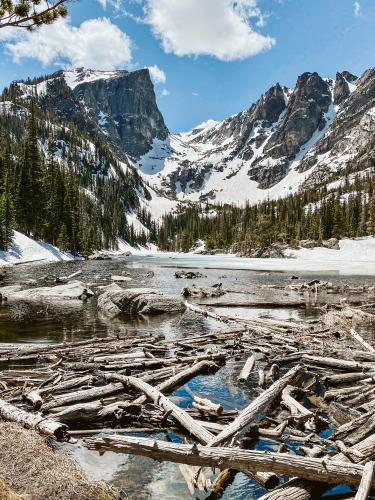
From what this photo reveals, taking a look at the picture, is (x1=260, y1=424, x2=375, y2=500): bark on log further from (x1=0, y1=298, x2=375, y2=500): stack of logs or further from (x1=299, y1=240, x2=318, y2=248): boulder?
(x1=299, y1=240, x2=318, y2=248): boulder

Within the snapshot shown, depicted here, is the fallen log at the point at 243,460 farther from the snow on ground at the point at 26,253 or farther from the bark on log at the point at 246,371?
the snow on ground at the point at 26,253

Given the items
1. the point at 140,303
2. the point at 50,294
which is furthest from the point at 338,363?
the point at 50,294

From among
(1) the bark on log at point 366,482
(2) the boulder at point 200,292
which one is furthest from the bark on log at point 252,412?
(2) the boulder at point 200,292

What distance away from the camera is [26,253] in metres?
73.4

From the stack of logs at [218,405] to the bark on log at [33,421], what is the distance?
0.03m

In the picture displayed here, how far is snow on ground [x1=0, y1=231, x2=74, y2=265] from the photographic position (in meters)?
66.8

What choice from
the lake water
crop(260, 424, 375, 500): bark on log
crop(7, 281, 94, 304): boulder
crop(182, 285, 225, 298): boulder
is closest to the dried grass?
the lake water

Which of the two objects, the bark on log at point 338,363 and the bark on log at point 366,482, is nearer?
the bark on log at point 366,482

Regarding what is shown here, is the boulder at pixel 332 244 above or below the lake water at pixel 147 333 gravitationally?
above

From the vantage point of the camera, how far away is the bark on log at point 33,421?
817 cm

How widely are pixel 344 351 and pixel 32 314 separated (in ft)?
65.4

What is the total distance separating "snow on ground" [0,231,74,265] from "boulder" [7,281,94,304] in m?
34.8

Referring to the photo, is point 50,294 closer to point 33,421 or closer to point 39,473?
point 33,421

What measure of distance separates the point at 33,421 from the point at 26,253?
231ft
